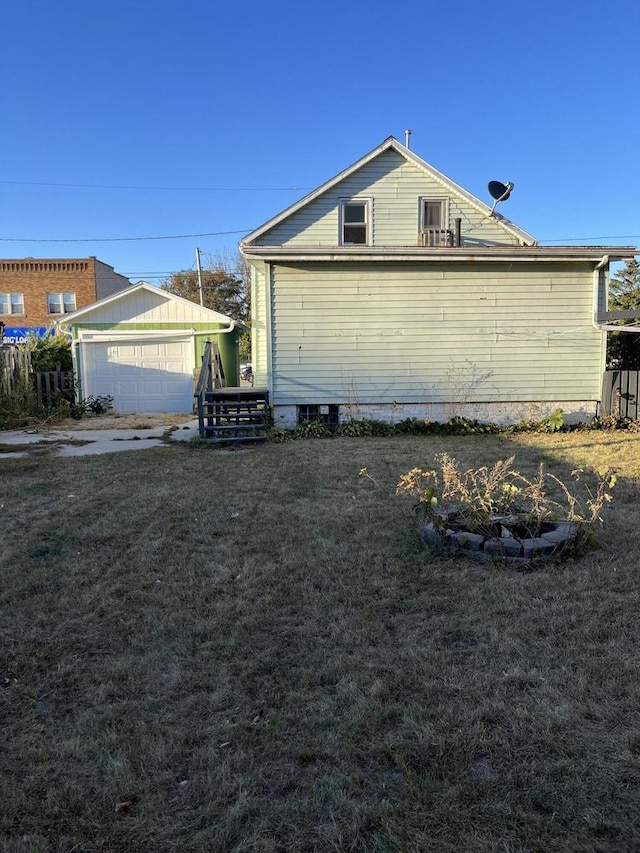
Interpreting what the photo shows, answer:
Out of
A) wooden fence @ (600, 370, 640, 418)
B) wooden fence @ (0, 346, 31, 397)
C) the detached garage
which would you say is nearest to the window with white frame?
wooden fence @ (600, 370, 640, 418)

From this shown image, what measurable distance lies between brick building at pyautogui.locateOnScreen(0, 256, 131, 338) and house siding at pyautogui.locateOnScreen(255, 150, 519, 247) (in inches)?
852

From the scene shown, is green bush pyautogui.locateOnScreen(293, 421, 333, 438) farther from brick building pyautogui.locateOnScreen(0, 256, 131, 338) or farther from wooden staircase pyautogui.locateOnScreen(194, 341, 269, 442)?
brick building pyautogui.locateOnScreen(0, 256, 131, 338)

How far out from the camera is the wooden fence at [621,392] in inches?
424

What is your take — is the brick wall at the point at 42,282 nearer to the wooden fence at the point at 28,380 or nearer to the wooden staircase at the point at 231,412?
the wooden fence at the point at 28,380

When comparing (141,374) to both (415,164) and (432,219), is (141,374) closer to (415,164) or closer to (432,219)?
(432,219)

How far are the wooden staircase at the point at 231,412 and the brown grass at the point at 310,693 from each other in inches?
197

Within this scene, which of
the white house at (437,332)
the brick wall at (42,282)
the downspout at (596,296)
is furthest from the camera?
the brick wall at (42,282)

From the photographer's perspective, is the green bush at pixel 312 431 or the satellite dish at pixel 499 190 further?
the satellite dish at pixel 499 190

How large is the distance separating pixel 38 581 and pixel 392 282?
845cm

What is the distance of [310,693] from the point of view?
8.09 ft

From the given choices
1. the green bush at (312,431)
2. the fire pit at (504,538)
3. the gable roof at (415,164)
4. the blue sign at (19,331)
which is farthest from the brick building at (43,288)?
the fire pit at (504,538)

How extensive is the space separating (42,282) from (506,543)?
3314 centimetres

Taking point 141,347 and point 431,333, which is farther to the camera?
point 141,347

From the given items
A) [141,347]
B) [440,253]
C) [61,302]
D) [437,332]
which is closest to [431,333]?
[437,332]
